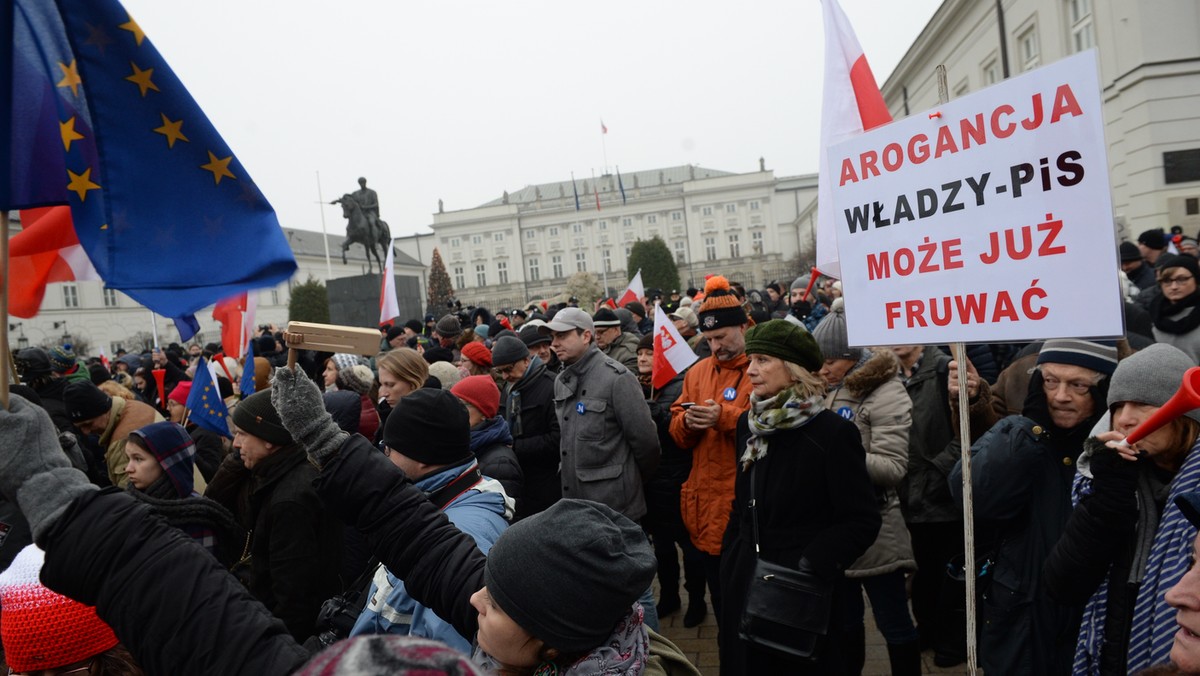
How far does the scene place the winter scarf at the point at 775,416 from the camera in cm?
281

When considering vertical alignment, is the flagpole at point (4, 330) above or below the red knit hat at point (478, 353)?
above

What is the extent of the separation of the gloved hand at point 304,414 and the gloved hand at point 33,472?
52 cm

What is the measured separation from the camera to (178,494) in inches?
117

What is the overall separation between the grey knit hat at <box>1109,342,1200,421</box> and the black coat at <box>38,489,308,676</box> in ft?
7.36

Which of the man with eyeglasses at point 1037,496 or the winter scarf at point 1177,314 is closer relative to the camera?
the man with eyeglasses at point 1037,496

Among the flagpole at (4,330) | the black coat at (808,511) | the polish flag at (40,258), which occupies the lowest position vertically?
the black coat at (808,511)

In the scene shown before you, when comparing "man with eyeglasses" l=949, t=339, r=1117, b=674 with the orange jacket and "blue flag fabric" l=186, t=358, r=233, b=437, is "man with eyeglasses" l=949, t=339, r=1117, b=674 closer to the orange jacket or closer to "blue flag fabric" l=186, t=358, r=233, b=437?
the orange jacket

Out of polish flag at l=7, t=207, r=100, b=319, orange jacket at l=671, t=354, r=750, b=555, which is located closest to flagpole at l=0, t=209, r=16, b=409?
polish flag at l=7, t=207, r=100, b=319

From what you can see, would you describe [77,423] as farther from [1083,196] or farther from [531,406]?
[1083,196]

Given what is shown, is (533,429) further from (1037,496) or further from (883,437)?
(1037,496)

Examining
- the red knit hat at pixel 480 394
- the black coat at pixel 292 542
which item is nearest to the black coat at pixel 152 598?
the black coat at pixel 292 542

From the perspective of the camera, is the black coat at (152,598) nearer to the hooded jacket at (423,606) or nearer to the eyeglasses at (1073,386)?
the hooded jacket at (423,606)

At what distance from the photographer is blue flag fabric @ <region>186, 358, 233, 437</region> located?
469 cm

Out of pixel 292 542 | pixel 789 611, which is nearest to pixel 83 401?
pixel 292 542
